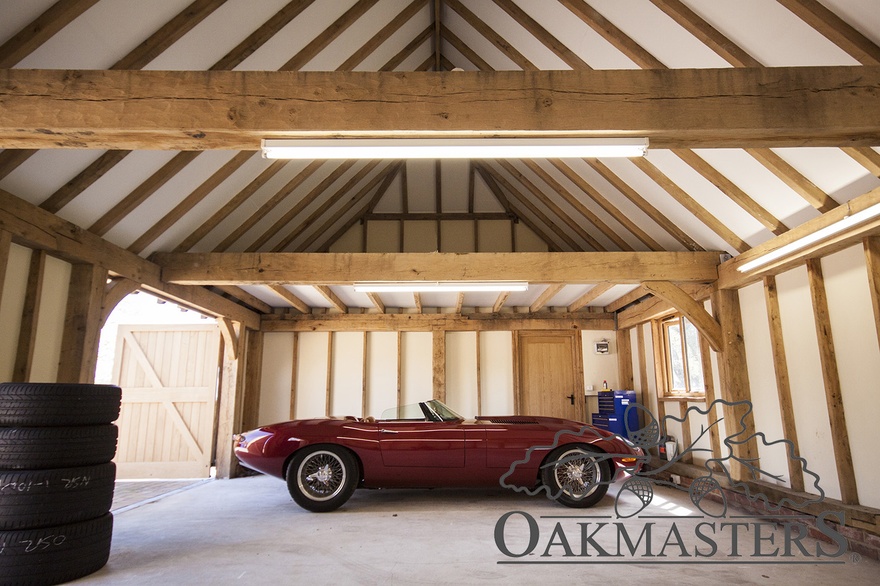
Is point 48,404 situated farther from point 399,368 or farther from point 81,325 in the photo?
point 399,368

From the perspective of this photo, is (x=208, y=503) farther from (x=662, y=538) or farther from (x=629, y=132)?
(x=629, y=132)

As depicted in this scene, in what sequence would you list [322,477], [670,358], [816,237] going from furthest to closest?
1. [670,358]
2. [322,477]
3. [816,237]

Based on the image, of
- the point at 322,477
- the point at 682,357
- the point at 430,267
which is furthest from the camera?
the point at 682,357

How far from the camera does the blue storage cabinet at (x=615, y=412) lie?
783 centimetres

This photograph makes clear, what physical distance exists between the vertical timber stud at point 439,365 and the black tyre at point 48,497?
592cm

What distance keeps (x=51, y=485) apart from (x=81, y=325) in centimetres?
193

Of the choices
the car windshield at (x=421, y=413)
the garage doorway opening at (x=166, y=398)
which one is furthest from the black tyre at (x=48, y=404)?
the garage doorway opening at (x=166, y=398)

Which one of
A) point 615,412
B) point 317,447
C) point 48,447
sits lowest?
point 317,447

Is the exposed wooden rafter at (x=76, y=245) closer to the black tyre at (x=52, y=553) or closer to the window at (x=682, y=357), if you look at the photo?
the black tyre at (x=52, y=553)

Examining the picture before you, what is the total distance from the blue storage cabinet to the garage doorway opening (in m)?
6.16

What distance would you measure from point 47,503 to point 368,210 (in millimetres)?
6471

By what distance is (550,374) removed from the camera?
29.7 feet

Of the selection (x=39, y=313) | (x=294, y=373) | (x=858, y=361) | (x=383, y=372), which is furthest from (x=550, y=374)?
(x=39, y=313)

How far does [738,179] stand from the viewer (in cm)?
455
